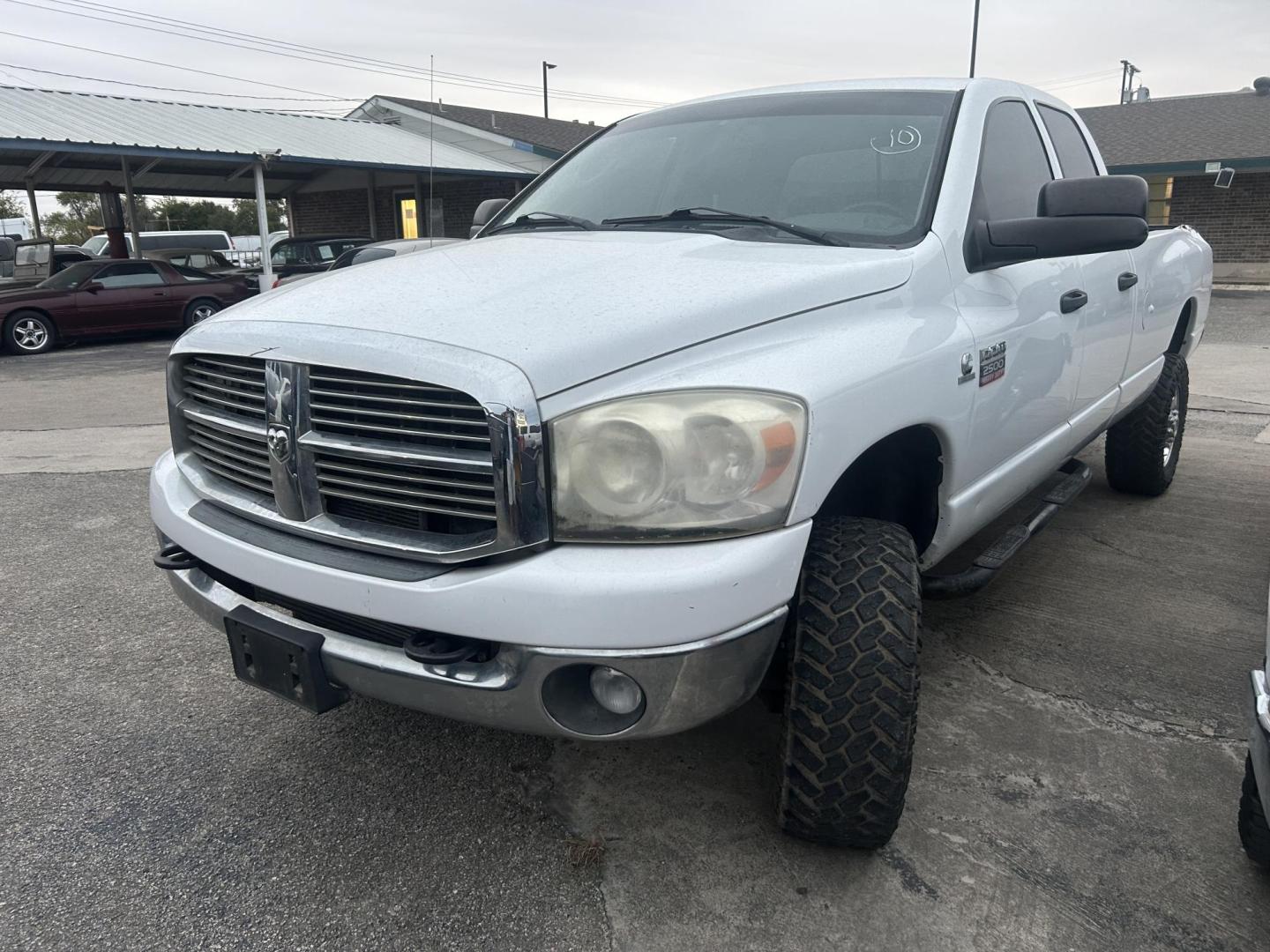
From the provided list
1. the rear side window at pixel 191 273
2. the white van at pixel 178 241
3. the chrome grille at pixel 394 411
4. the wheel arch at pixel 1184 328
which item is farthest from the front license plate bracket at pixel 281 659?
the white van at pixel 178 241

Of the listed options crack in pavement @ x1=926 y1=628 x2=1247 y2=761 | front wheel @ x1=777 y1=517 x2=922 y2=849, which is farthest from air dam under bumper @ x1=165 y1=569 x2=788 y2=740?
crack in pavement @ x1=926 y1=628 x2=1247 y2=761

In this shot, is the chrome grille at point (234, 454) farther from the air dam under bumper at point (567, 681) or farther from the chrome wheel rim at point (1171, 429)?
the chrome wheel rim at point (1171, 429)

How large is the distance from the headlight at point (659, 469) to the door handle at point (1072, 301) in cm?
175

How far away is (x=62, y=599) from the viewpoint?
3820 millimetres

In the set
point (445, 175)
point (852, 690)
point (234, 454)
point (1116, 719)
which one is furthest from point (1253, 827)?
A: point (445, 175)

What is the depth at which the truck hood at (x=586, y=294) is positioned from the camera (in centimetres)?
187

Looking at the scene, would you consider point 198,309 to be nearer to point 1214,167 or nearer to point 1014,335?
point 1014,335

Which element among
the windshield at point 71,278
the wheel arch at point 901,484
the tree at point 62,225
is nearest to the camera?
the wheel arch at point 901,484

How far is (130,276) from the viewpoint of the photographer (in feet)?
47.4

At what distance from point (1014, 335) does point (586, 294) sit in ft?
4.43

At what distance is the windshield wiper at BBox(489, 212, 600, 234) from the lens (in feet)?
9.76

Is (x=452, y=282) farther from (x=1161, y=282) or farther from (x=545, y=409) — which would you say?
(x=1161, y=282)

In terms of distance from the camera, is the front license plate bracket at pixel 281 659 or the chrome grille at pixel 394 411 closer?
the chrome grille at pixel 394 411

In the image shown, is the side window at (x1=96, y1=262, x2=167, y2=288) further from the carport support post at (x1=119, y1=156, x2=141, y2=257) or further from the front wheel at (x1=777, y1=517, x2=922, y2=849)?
the front wheel at (x1=777, y1=517, x2=922, y2=849)
